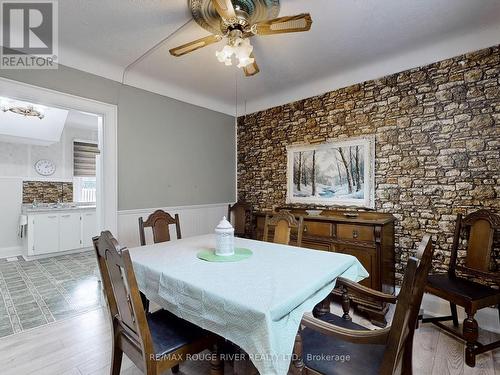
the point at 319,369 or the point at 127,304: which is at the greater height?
the point at 127,304

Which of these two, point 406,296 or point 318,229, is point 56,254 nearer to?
point 318,229

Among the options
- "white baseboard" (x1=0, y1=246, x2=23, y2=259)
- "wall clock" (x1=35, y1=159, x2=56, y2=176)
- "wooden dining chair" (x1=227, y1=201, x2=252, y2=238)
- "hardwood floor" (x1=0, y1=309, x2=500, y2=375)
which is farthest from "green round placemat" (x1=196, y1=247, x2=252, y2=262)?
"wall clock" (x1=35, y1=159, x2=56, y2=176)

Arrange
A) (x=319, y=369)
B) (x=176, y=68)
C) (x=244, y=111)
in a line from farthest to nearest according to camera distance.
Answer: (x=244, y=111)
(x=176, y=68)
(x=319, y=369)

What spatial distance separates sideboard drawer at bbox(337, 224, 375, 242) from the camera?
2572mm

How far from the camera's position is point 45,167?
5.61 metres

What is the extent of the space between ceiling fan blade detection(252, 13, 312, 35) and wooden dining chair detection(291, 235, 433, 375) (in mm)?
1497

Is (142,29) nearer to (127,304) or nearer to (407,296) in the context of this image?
(127,304)

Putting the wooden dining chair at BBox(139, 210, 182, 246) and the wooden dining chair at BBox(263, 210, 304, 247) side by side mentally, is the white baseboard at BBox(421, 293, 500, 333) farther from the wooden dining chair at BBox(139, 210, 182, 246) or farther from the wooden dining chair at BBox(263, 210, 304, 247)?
the wooden dining chair at BBox(139, 210, 182, 246)

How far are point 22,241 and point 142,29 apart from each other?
4.97m

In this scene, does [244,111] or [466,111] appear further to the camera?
[244,111]

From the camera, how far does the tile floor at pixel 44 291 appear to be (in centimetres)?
257

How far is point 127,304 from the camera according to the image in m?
1.23

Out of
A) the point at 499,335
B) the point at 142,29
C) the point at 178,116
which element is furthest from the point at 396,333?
the point at 178,116

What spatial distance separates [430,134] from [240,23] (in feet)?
6.99
